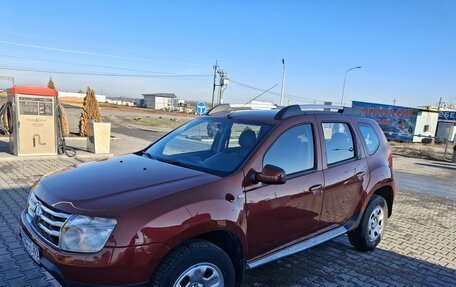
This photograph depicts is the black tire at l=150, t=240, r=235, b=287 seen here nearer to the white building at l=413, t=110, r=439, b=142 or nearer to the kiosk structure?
the kiosk structure

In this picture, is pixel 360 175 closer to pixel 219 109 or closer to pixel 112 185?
pixel 219 109

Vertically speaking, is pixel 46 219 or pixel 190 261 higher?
pixel 46 219

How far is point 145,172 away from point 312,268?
241 cm

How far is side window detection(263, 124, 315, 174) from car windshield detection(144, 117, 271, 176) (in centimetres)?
19

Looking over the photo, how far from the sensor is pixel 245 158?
10.3 ft

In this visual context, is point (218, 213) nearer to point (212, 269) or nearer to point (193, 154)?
point (212, 269)

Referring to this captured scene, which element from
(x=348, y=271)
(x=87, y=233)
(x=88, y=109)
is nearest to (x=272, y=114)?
(x=348, y=271)

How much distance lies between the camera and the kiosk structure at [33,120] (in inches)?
367

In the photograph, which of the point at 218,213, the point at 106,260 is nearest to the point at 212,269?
the point at 218,213

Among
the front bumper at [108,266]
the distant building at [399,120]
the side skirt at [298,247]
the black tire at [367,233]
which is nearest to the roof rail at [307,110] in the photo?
the black tire at [367,233]

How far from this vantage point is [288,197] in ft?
10.8

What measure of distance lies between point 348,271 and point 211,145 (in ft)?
7.41

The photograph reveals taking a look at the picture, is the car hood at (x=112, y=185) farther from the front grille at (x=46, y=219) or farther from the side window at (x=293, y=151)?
the side window at (x=293, y=151)

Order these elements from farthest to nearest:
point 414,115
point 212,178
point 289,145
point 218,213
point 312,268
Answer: point 414,115, point 312,268, point 289,145, point 212,178, point 218,213
